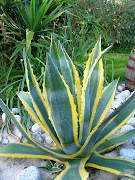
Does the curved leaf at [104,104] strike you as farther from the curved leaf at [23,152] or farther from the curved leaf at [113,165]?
the curved leaf at [23,152]

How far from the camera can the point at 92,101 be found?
1.00 metres

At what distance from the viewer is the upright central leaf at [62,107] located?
780mm

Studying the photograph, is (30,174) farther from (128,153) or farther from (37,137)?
(128,153)

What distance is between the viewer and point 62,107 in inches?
33.4

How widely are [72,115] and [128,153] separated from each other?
0.51 metres

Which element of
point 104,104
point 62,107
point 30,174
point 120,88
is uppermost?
point 62,107

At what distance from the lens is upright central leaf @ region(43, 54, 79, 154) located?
78 cm

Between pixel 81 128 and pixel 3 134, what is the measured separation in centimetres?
81

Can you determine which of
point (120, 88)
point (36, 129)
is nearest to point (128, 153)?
point (36, 129)

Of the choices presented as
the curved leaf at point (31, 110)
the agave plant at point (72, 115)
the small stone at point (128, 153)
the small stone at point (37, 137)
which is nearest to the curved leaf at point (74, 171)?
the agave plant at point (72, 115)

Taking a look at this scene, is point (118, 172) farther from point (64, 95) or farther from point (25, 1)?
point (25, 1)

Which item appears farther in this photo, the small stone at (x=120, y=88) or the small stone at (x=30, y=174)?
the small stone at (x=120, y=88)

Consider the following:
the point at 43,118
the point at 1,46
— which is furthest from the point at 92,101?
the point at 1,46

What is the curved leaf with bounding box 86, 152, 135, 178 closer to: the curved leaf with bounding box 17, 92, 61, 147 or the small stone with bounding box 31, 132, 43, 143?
the curved leaf with bounding box 17, 92, 61, 147
